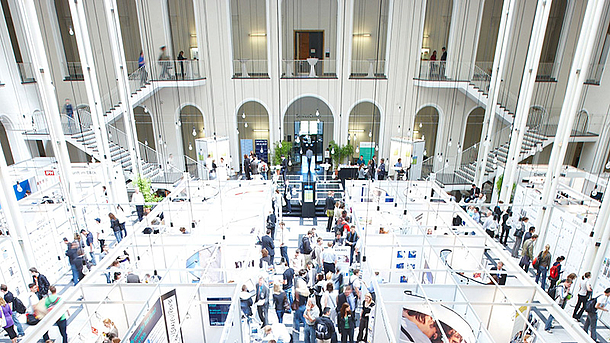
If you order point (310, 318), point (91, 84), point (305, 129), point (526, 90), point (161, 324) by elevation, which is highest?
point (91, 84)

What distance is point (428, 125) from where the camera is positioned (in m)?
19.5

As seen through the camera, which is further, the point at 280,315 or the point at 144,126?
the point at 144,126

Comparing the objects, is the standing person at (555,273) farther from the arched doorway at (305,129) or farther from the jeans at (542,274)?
the arched doorway at (305,129)

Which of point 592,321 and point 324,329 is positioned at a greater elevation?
point 324,329

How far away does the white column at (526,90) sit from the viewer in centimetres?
954

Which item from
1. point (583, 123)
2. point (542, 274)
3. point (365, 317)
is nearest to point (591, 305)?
point (542, 274)

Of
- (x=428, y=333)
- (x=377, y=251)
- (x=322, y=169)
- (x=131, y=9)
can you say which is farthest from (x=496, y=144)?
(x=131, y=9)

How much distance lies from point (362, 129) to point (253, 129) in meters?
6.31

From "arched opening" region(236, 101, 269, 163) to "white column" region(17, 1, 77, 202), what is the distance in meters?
9.21

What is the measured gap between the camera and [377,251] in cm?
796

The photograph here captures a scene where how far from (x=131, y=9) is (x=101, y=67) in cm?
321

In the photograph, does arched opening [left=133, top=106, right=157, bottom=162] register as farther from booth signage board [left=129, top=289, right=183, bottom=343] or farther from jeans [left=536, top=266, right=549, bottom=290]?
jeans [left=536, top=266, right=549, bottom=290]

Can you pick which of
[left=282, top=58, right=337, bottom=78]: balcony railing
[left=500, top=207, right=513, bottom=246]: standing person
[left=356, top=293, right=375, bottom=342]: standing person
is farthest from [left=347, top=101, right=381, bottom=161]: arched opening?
[left=356, top=293, right=375, bottom=342]: standing person

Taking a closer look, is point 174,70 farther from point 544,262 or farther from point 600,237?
point 600,237
